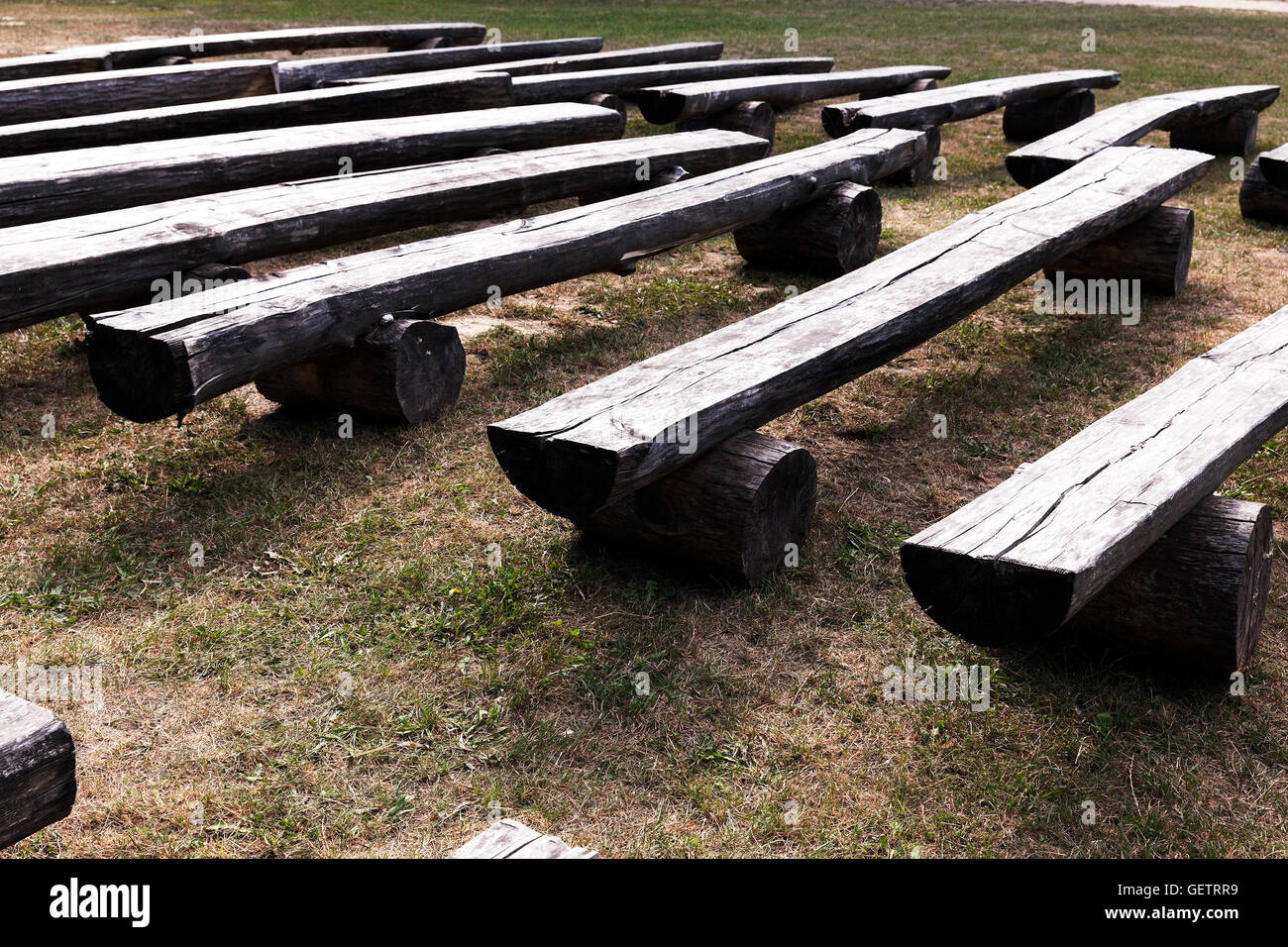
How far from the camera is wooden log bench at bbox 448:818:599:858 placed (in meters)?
1.80

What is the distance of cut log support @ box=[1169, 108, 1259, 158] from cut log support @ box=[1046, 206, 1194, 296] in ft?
11.5

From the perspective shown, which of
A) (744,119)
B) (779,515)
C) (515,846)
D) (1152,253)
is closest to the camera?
(515,846)

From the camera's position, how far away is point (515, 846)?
71.7 inches

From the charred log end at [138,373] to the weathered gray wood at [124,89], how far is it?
400 cm

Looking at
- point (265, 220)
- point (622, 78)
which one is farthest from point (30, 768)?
point (622, 78)

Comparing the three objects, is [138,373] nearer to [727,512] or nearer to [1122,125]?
[727,512]

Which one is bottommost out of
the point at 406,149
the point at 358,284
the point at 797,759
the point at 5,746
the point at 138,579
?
the point at 797,759

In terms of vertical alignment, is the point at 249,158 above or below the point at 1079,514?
above

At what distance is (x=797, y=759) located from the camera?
2.57 metres

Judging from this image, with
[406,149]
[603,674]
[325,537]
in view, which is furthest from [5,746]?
[406,149]

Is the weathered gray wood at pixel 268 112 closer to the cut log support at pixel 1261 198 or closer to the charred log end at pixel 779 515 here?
the charred log end at pixel 779 515

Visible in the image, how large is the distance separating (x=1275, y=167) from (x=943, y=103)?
2.04 metres

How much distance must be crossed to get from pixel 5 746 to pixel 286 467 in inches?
85.7
